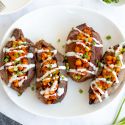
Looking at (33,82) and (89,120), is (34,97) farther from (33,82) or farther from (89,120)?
(89,120)

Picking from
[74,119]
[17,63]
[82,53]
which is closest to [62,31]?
[82,53]

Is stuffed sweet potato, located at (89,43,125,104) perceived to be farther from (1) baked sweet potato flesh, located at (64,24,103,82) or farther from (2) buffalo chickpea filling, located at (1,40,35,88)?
(2) buffalo chickpea filling, located at (1,40,35,88)

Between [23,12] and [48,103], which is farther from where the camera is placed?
[23,12]

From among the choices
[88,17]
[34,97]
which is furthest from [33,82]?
[88,17]

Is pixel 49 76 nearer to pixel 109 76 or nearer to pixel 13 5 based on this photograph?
pixel 109 76

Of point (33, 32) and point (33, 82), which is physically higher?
point (33, 32)

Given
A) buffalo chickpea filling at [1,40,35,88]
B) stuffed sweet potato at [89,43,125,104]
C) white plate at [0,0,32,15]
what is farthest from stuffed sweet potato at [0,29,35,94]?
stuffed sweet potato at [89,43,125,104]

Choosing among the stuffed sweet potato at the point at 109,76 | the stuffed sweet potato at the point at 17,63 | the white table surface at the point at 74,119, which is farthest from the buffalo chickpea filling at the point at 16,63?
the stuffed sweet potato at the point at 109,76
